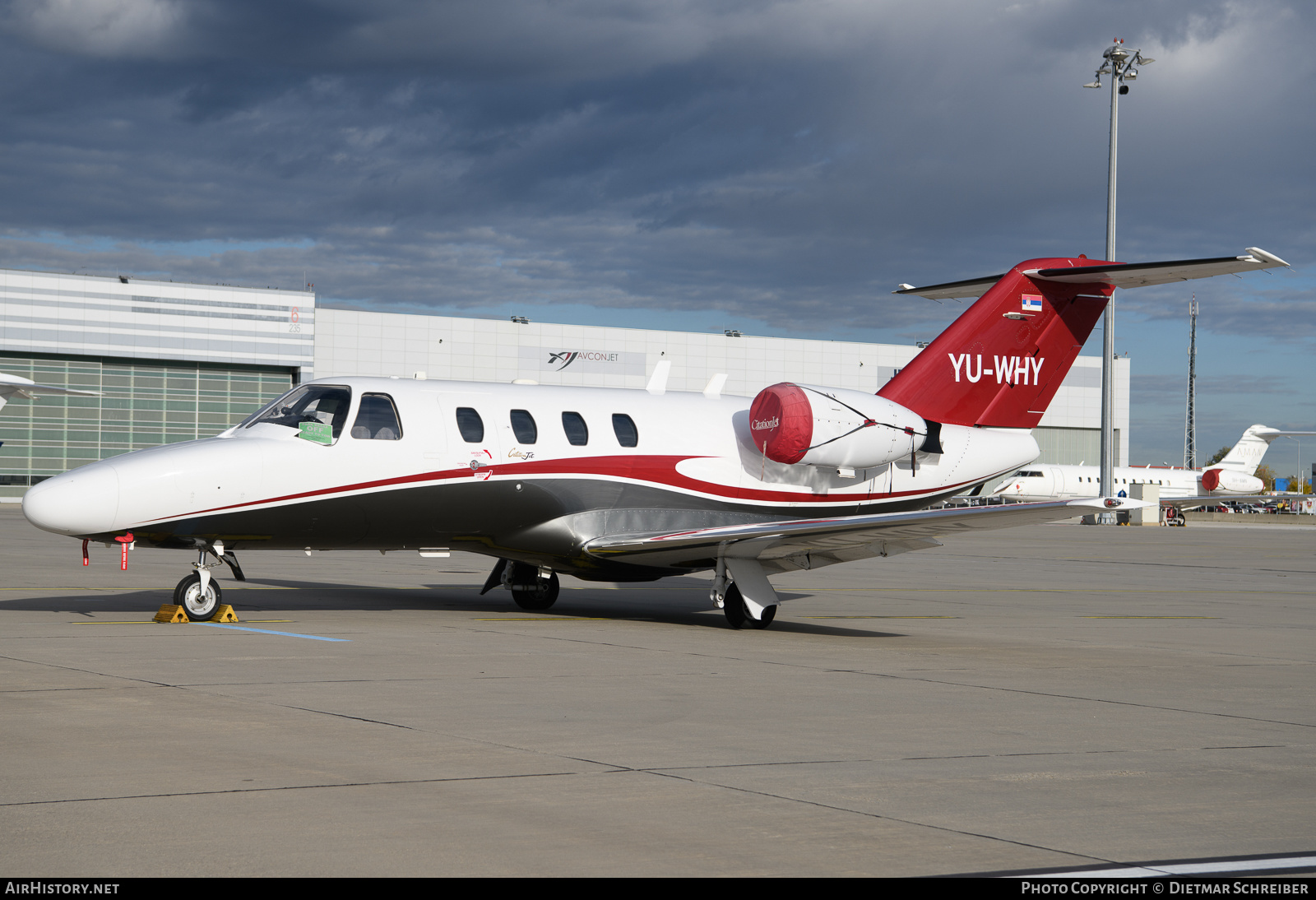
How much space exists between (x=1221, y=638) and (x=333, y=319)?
70.7 metres

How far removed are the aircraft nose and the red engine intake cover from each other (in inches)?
334

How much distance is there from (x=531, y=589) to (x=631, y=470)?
2.65 metres

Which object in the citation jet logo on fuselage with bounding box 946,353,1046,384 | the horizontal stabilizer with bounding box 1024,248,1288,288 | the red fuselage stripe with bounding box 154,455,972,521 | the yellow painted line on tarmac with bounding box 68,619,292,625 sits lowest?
the yellow painted line on tarmac with bounding box 68,619,292,625

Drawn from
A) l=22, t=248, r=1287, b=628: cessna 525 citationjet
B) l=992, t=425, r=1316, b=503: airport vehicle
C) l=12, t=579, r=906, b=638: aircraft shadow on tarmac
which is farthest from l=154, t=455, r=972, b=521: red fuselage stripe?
l=992, t=425, r=1316, b=503: airport vehicle

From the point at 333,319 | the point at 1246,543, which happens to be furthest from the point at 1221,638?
the point at 333,319

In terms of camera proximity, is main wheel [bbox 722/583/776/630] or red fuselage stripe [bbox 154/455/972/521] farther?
main wheel [bbox 722/583/776/630]

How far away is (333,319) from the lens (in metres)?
80.2

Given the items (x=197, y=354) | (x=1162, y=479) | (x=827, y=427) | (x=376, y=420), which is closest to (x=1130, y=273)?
(x=827, y=427)

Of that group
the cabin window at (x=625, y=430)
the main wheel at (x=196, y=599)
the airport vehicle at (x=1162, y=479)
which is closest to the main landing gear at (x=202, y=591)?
the main wheel at (x=196, y=599)

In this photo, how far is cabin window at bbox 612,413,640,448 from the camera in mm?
17188

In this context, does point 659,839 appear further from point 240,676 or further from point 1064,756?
point 240,676

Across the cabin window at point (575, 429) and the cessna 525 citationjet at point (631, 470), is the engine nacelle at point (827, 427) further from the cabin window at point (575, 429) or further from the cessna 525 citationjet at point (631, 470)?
the cabin window at point (575, 429)

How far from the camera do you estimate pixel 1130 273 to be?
18.3m

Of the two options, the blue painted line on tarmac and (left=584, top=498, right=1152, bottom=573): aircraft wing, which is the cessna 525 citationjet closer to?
(left=584, top=498, right=1152, bottom=573): aircraft wing
